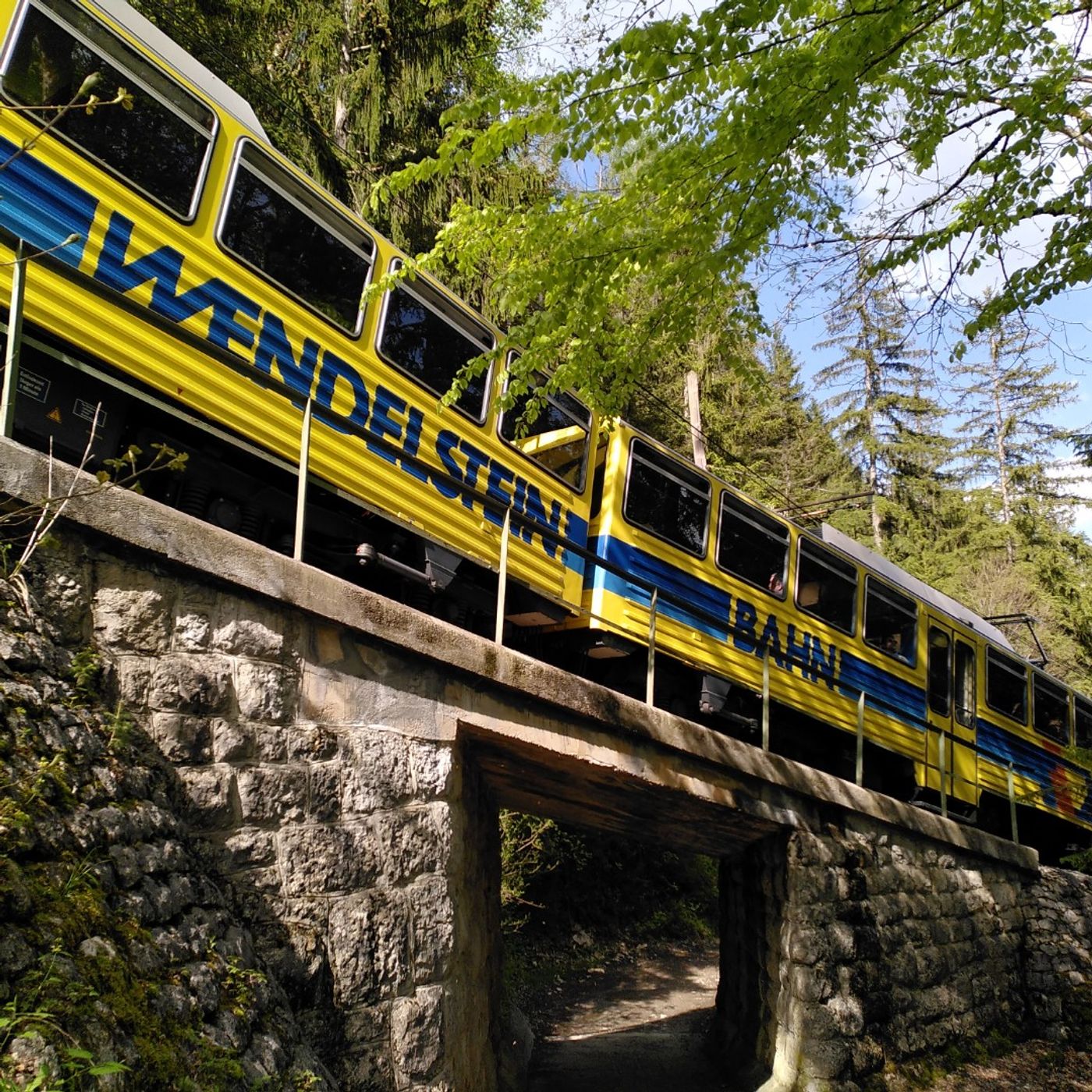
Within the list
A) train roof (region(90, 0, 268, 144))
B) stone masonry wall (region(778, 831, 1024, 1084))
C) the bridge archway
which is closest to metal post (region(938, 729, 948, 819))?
stone masonry wall (region(778, 831, 1024, 1084))

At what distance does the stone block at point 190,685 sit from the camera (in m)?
3.88

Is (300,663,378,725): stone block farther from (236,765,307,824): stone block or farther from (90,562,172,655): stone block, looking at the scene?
(90,562,172,655): stone block

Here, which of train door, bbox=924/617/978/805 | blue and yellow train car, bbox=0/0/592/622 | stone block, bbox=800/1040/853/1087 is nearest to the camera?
blue and yellow train car, bbox=0/0/592/622

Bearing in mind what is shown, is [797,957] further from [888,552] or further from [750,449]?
[888,552]

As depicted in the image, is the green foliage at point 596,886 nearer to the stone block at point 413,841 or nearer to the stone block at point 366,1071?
the stone block at point 413,841

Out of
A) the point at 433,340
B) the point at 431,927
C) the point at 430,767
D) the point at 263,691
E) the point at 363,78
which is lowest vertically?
the point at 431,927

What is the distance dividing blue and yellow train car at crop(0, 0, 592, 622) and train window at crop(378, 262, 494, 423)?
2 centimetres

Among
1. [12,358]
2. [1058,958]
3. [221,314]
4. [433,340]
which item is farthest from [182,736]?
[1058,958]

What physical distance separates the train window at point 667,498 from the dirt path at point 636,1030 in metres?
4.60

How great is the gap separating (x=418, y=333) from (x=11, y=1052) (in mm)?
5422

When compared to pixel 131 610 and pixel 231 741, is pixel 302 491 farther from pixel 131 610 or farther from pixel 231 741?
pixel 231 741

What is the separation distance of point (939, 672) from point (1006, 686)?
1840mm

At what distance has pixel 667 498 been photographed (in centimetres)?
910

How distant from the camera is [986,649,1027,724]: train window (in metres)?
13.2
